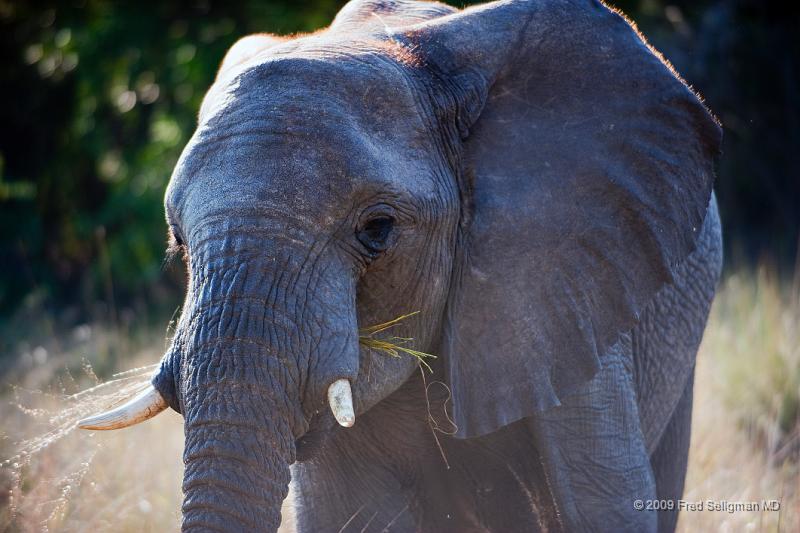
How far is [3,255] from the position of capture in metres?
11.4

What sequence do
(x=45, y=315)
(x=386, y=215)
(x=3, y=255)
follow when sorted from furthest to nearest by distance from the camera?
(x=3, y=255) < (x=45, y=315) < (x=386, y=215)

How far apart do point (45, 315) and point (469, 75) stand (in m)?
7.00

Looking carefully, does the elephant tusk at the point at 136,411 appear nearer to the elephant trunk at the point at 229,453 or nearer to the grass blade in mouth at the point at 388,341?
the elephant trunk at the point at 229,453

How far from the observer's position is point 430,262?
3234 mm

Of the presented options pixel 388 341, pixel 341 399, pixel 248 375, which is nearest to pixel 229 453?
pixel 248 375

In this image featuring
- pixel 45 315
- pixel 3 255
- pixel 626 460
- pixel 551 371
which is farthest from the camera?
pixel 3 255

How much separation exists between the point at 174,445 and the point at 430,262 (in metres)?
3.48

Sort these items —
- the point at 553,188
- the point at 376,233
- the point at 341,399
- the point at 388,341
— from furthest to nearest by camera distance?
the point at 553,188
the point at 388,341
the point at 376,233
the point at 341,399

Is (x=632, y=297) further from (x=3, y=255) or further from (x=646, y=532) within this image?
(x=3, y=255)

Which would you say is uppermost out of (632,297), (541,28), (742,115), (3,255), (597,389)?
(541,28)

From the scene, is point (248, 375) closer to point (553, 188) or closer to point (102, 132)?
point (553, 188)

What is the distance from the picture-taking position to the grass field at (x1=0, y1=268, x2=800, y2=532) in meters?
4.79

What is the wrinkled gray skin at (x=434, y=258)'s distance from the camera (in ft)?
9.17

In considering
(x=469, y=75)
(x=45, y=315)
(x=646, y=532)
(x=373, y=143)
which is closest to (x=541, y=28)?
(x=469, y=75)
